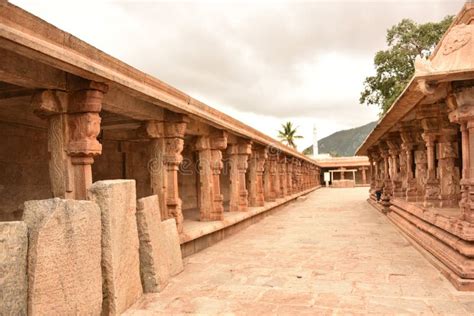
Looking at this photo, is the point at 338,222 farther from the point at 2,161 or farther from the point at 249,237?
the point at 2,161

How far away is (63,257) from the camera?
3.25 meters

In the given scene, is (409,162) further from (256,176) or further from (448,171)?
(256,176)

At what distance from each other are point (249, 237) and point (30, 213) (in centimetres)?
585

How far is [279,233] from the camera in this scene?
358 inches

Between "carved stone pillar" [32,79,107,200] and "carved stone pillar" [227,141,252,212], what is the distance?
6.05 m

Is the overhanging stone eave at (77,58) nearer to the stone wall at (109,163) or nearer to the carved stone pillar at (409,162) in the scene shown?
the stone wall at (109,163)

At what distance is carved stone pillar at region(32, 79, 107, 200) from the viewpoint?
430 centimetres

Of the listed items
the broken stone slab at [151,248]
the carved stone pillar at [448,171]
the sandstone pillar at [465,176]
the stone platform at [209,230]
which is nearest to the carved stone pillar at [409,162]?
the carved stone pillar at [448,171]

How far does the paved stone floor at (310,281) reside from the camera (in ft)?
12.9

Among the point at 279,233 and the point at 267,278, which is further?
the point at 279,233

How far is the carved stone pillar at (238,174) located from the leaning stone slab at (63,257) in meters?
6.69

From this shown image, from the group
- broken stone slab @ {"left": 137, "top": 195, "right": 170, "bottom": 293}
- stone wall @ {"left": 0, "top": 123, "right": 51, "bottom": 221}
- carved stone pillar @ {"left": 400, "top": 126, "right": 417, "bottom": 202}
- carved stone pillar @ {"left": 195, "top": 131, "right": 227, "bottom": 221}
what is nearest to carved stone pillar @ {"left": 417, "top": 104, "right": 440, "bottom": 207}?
carved stone pillar @ {"left": 400, "top": 126, "right": 417, "bottom": 202}

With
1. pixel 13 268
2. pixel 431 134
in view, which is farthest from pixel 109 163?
pixel 431 134

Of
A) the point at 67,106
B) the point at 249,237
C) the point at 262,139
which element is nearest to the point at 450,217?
the point at 249,237
